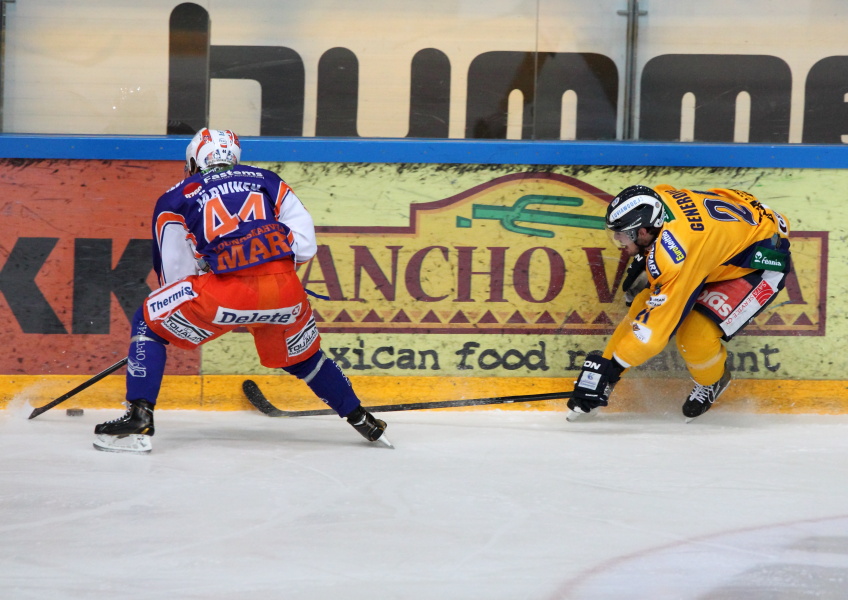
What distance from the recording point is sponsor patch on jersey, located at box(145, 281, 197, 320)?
3020 millimetres

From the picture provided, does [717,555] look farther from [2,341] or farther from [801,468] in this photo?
[2,341]

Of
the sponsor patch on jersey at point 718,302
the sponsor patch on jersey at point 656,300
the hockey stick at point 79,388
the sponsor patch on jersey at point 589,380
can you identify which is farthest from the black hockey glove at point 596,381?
the hockey stick at point 79,388

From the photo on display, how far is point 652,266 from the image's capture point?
11.6 ft

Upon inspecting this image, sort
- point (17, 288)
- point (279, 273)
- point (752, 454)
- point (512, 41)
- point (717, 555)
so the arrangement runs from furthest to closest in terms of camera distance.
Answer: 1. point (512, 41)
2. point (17, 288)
3. point (752, 454)
4. point (279, 273)
5. point (717, 555)

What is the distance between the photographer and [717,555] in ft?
7.21

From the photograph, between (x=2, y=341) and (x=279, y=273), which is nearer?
(x=279, y=273)

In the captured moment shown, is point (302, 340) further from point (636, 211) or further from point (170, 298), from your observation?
point (636, 211)

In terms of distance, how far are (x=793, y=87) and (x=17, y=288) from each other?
3.56 metres

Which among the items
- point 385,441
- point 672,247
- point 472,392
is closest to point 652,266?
point 672,247

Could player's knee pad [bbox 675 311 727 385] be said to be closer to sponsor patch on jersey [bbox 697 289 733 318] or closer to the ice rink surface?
sponsor patch on jersey [bbox 697 289 733 318]

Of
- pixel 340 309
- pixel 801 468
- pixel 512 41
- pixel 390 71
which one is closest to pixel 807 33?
pixel 512 41

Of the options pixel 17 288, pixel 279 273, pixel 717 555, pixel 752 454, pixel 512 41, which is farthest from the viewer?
pixel 512 41

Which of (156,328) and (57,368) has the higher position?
(156,328)

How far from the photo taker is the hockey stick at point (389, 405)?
3.64 meters
